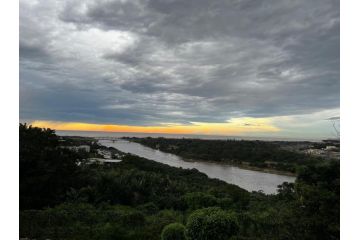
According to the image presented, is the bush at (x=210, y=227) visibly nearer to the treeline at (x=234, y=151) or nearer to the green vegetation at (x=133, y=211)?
the green vegetation at (x=133, y=211)

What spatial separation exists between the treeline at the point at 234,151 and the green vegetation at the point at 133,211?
5.44 m

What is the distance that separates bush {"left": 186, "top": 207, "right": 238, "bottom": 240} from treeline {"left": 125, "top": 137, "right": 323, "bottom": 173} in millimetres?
7048

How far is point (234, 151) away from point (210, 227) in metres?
18.1

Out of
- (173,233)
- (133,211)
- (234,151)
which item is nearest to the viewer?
(173,233)

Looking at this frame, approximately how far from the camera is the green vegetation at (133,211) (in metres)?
3.55

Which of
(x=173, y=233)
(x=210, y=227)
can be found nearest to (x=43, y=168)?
(x=173, y=233)

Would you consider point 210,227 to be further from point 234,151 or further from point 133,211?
point 234,151

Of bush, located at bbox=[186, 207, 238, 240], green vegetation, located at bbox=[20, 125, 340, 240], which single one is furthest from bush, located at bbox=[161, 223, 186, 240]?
bush, located at bbox=[186, 207, 238, 240]

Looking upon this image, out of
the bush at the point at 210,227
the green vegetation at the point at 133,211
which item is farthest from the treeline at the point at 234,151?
the bush at the point at 210,227

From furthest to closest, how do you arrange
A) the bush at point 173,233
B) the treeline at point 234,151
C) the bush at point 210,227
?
the treeline at point 234,151
the bush at point 173,233
the bush at point 210,227

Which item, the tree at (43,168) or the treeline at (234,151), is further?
the treeline at (234,151)

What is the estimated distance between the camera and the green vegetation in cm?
355

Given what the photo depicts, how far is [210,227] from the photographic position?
3545 millimetres
